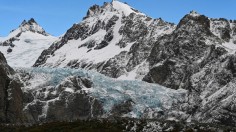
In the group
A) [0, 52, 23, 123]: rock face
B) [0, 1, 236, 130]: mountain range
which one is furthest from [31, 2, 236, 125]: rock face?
[0, 52, 23, 123]: rock face

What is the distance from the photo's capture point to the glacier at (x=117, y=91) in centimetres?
13550

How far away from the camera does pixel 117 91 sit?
14025 centimetres

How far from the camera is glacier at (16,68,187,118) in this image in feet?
445

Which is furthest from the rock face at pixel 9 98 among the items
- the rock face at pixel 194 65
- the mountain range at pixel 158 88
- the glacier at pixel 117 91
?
the rock face at pixel 194 65

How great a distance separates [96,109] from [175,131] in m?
79.5

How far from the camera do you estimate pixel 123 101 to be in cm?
13638

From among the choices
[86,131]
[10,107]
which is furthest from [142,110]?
[86,131]

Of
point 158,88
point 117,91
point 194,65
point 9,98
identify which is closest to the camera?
point 9,98

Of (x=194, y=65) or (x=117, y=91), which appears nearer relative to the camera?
(x=117, y=91)

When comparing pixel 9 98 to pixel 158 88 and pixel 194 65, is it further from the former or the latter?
pixel 194 65

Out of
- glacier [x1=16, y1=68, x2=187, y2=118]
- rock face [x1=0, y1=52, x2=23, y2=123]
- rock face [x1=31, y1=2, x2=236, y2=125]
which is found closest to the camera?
rock face [x1=0, y1=52, x2=23, y2=123]

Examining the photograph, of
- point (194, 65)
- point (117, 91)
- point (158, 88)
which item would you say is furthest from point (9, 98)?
point (194, 65)

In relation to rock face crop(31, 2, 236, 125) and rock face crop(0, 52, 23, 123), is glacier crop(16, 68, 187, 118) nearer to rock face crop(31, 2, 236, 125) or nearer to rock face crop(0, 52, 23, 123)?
rock face crop(31, 2, 236, 125)

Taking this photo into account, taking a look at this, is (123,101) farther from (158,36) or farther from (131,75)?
(158,36)
